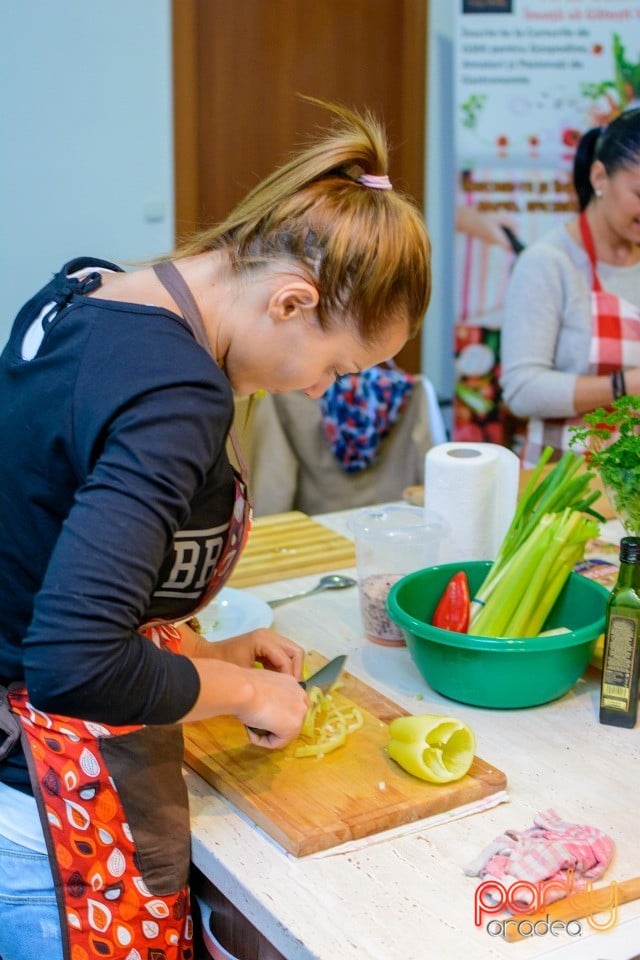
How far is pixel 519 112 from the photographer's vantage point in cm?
396

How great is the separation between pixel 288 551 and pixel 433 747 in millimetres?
813

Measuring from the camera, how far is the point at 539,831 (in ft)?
3.57

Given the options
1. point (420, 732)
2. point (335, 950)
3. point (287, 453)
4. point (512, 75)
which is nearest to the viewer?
point (335, 950)

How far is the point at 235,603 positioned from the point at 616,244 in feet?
5.43

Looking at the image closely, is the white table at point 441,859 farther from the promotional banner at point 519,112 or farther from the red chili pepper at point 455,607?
the promotional banner at point 519,112

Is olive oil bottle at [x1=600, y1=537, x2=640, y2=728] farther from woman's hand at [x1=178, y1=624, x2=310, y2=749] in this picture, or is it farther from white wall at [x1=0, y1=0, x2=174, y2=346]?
white wall at [x1=0, y1=0, x2=174, y2=346]

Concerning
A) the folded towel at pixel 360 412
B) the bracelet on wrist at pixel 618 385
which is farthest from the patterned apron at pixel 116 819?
the bracelet on wrist at pixel 618 385

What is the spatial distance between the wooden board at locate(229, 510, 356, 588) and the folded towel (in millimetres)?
611

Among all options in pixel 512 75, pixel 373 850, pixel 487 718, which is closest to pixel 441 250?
pixel 512 75

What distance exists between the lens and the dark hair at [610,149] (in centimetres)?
261

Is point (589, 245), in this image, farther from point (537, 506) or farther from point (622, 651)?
point (622, 651)

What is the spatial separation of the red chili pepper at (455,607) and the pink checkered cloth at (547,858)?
16.0 inches

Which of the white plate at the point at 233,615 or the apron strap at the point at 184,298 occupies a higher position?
the apron strap at the point at 184,298

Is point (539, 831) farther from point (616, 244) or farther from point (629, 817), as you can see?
point (616, 244)
